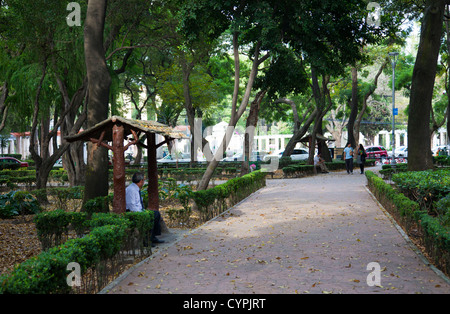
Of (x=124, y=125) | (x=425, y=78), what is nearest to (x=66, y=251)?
(x=124, y=125)

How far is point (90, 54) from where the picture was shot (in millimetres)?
11570

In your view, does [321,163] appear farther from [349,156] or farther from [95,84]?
[95,84]

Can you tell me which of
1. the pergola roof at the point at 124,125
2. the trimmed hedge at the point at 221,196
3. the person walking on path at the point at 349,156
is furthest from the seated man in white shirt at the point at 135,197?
the person walking on path at the point at 349,156

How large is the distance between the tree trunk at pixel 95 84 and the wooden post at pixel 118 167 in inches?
101

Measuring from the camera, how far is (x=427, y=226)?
7836 mm

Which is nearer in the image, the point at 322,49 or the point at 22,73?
the point at 322,49

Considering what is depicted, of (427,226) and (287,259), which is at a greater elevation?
(427,226)

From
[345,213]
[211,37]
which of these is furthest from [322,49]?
[345,213]

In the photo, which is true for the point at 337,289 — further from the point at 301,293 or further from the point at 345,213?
the point at 345,213

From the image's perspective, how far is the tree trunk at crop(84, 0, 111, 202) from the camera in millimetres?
11500

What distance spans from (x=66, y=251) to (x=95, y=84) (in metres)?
6.60

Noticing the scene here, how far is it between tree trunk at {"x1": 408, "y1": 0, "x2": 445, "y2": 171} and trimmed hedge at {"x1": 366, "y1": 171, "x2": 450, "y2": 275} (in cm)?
352

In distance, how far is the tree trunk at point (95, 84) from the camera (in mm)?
11500
